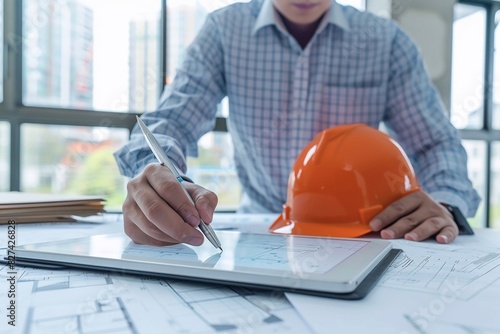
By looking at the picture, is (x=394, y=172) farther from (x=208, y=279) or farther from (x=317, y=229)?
(x=208, y=279)

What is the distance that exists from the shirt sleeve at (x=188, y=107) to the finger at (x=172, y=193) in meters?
0.25

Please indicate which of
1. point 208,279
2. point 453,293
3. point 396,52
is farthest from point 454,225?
point 396,52

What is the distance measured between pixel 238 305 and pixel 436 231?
474mm

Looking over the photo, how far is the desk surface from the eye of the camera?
305mm

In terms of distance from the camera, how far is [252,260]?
0.44 meters

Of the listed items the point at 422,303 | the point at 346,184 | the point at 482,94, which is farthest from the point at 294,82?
the point at 482,94

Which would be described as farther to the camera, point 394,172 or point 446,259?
point 394,172

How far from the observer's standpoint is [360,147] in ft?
2.49

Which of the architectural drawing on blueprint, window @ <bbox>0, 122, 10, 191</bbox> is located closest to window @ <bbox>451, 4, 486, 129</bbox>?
the architectural drawing on blueprint

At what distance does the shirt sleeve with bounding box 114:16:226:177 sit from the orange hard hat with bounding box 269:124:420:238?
0.27 meters

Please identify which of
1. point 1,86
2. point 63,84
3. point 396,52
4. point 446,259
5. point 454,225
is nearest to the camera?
point 446,259

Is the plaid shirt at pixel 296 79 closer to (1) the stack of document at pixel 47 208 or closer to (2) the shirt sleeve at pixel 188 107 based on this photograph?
(2) the shirt sleeve at pixel 188 107

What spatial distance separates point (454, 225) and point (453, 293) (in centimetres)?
38

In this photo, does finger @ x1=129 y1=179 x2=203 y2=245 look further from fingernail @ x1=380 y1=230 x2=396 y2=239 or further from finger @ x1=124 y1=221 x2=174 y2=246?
fingernail @ x1=380 y1=230 x2=396 y2=239
